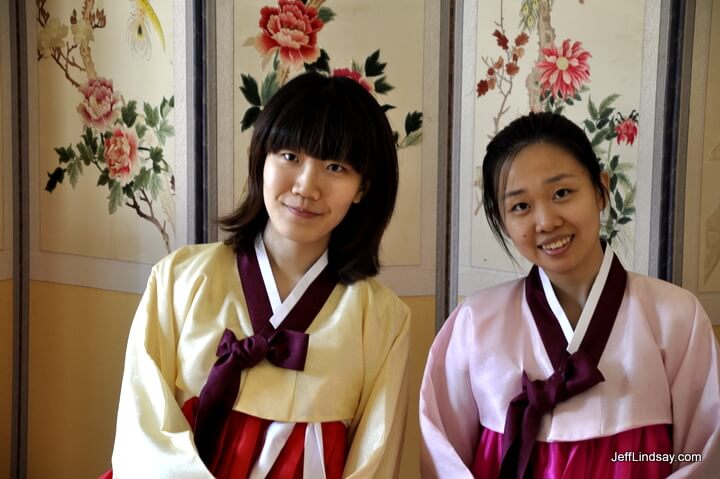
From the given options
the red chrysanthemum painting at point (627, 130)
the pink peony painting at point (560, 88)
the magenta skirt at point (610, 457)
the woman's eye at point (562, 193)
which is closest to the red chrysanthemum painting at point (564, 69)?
the pink peony painting at point (560, 88)

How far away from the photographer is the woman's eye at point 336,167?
4.84 ft

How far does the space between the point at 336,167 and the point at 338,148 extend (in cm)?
4

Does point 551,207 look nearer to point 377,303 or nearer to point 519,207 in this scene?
point 519,207

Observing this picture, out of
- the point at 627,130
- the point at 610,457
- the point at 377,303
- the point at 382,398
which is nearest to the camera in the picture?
the point at 610,457

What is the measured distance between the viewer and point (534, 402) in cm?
136

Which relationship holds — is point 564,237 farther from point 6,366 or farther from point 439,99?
point 6,366

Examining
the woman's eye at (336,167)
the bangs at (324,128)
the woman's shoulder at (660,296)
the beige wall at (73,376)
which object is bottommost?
the beige wall at (73,376)

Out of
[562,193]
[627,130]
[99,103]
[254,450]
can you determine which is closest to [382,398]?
[254,450]

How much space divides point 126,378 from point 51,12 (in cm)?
109

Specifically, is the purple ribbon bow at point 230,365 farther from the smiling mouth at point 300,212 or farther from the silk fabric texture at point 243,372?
the smiling mouth at point 300,212

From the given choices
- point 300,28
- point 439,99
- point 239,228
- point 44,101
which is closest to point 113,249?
point 44,101

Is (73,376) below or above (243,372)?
below

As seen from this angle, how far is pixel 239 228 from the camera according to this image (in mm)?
1603

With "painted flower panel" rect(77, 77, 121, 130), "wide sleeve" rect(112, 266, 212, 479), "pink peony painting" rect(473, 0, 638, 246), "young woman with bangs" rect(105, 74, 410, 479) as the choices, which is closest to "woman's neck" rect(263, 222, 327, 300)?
"young woman with bangs" rect(105, 74, 410, 479)
